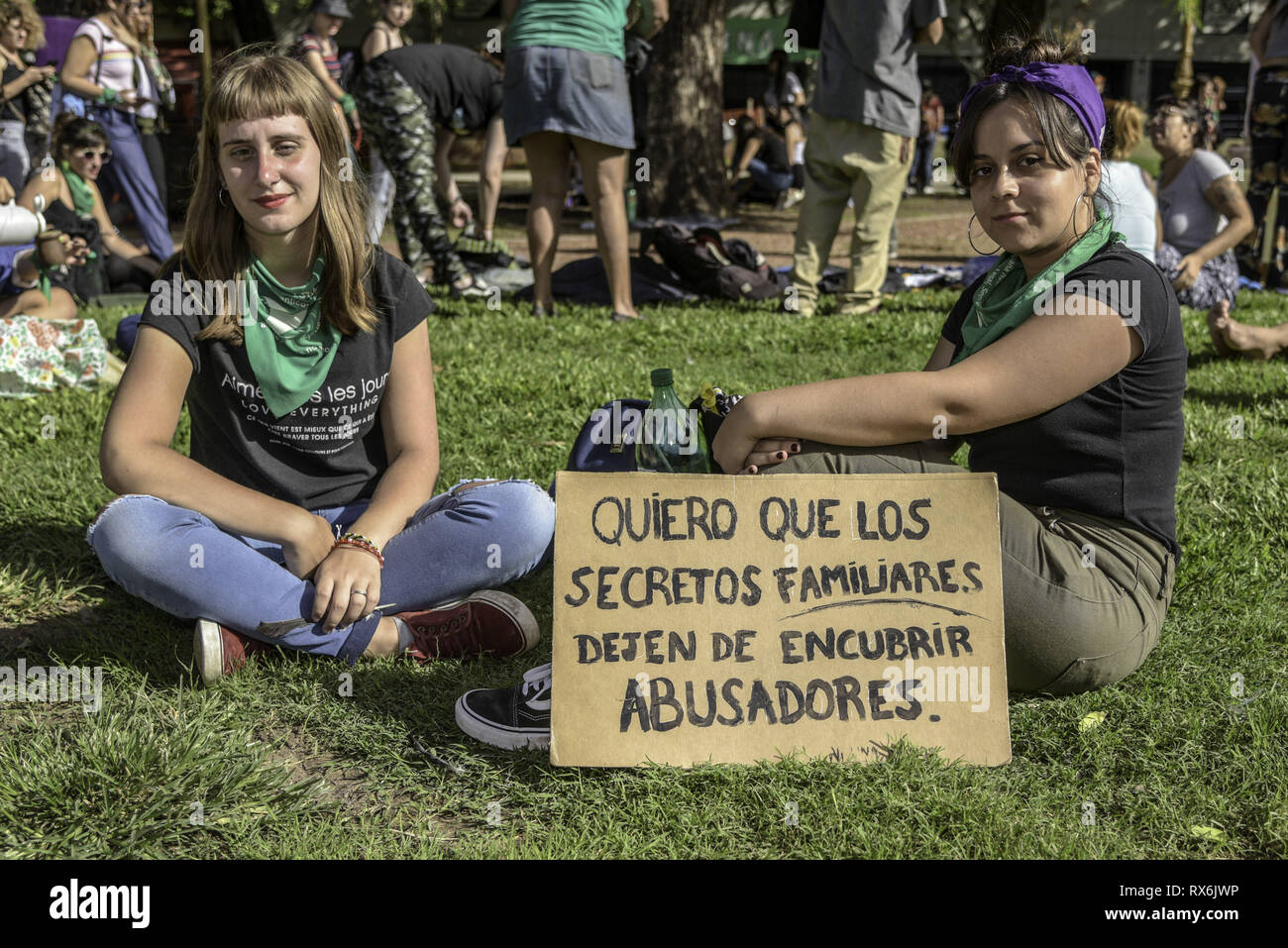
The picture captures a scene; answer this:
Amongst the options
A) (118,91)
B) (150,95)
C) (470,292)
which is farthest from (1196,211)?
(118,91)

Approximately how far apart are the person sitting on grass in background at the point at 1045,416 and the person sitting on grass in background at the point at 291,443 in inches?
18.7

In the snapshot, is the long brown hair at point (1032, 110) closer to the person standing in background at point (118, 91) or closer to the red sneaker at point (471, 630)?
the red sneaker at point (471, 630)

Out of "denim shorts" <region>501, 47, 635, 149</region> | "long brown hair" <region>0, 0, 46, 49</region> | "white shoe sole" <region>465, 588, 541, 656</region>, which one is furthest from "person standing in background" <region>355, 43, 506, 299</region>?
"white shoe sole" <region>465, 588, 541, 656</region>

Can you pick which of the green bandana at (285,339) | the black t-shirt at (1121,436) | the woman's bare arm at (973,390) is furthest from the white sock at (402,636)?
the black t-shirt at (1121,436)

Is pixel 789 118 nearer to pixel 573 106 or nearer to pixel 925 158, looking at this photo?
pixel 925 158

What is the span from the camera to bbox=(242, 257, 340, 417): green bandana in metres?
2.88

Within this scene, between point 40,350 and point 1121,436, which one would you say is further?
point 40,350

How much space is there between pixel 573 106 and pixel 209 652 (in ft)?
14.9

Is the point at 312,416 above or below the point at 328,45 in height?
below

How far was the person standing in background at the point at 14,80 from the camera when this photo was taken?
329 inches

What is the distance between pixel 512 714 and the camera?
2.45 meters

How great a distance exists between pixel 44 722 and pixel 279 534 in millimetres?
599

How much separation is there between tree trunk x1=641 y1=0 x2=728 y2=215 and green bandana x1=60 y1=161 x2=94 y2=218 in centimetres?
673
